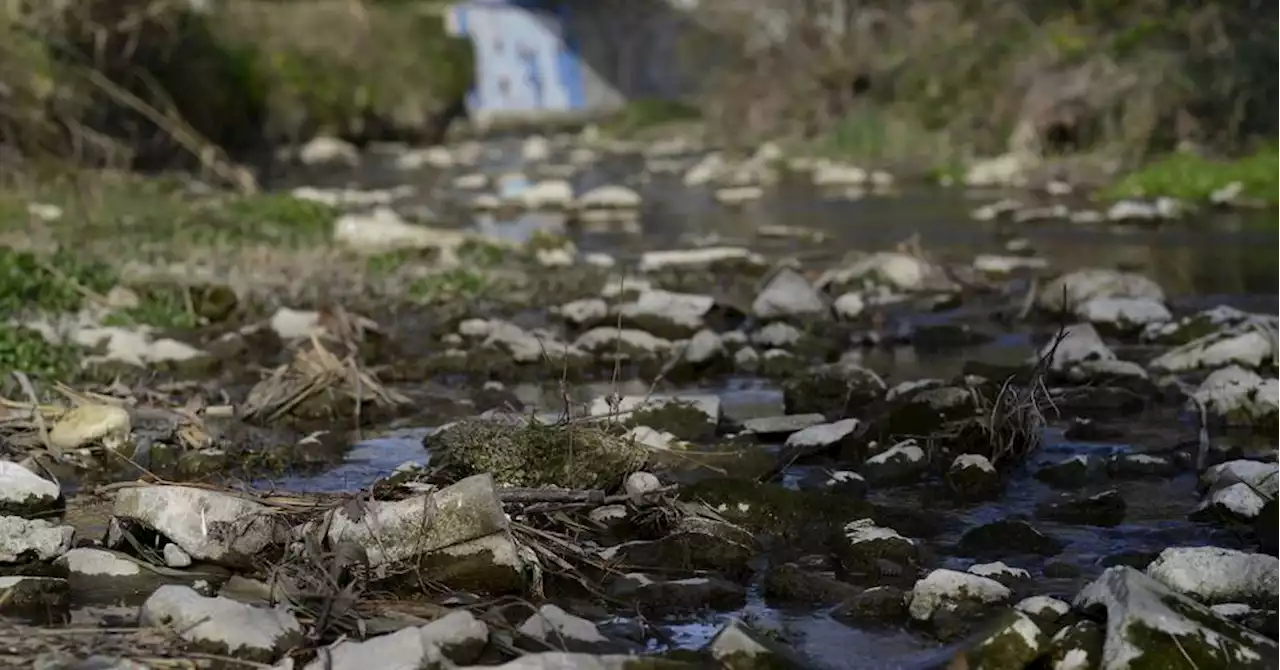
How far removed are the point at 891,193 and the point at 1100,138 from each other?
241cm

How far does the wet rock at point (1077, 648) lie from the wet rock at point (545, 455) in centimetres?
150

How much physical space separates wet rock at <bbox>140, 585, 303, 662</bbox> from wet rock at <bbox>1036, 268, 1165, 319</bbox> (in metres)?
5.66

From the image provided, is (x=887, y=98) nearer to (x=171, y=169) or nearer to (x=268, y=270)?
(x=171, y=169)

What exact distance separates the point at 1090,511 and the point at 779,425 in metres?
1.34

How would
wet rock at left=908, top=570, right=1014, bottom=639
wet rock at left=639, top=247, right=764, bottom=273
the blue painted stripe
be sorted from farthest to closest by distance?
1. the blue painted stripe
2. wet rock at left=639, top=247, right=764, bottom=273
3. wet rock at left=908, top=570, right=1014, bottom=639

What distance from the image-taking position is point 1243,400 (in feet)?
18.1

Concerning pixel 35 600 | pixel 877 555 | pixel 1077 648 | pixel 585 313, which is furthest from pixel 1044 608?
pixel 585 313

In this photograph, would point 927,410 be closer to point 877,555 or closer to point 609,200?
point 877,555

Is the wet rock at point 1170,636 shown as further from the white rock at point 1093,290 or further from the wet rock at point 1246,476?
the white rock at point 1093,290

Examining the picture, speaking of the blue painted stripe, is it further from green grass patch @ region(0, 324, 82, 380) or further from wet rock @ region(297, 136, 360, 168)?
green grass patch @ region(0, 324, 82, 380)

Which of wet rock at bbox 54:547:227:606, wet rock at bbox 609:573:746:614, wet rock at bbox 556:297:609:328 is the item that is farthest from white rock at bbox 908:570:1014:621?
wet rock at bbox 556:297:609:328

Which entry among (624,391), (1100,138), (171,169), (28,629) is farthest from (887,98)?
(28,629)

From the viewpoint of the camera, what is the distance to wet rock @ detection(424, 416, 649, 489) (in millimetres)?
4359

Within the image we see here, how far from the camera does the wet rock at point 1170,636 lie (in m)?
3.14
